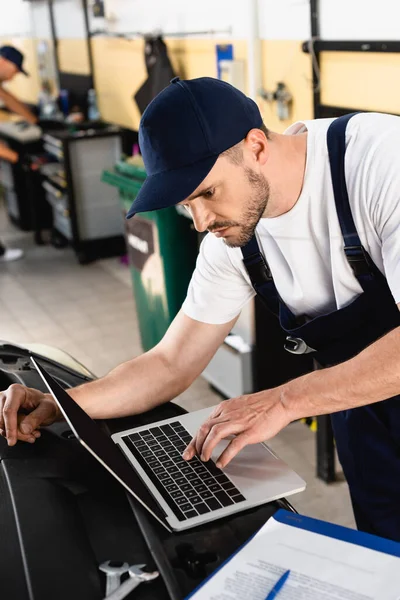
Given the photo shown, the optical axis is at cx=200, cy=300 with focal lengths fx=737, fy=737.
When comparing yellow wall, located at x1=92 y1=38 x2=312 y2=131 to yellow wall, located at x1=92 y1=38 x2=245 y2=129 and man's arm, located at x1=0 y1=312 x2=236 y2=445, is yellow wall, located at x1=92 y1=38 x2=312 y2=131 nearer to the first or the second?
yellow wall, located at x1=92 y1=38 x2=245 y2=129

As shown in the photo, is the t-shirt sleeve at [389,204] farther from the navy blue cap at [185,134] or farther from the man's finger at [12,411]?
the man's finger at [12,411]

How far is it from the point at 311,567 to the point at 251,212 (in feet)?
2.29

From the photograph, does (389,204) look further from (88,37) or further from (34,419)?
(88,37)

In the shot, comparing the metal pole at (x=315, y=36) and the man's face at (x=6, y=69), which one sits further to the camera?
the man's face at (x=6, y=69)

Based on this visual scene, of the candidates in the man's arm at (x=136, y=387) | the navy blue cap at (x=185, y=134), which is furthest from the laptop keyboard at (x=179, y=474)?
the navy blue cap at (x=185, y=134)

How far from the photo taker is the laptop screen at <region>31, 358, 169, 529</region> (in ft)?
3.84

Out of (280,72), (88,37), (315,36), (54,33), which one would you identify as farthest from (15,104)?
(315,36)

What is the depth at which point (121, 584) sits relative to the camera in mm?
1065

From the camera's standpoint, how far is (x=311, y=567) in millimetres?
1074

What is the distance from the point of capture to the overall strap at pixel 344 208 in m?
1.47

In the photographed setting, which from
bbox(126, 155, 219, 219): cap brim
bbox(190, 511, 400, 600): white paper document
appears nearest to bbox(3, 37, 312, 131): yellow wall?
bbox(126, 155, 219, 219): cap brim

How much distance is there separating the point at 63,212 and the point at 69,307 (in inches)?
46.2

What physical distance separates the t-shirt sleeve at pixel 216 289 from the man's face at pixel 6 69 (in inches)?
199

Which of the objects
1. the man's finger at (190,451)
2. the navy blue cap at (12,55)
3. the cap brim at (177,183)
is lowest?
the man's finger at (190,451)
